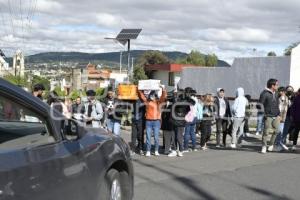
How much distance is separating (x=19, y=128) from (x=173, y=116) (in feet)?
25.1

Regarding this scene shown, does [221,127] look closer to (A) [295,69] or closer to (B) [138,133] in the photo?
(B) [138,133]

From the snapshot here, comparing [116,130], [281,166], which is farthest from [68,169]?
[116,130]

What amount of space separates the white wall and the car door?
104 feet

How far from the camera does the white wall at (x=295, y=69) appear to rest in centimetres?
3462

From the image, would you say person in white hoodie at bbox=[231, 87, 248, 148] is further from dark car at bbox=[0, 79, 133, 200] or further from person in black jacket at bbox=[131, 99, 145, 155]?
dark car at bbox=[0, 79, 133, 200]

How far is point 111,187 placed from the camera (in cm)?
536

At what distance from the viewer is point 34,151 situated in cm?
405

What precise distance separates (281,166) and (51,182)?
7.49 meters

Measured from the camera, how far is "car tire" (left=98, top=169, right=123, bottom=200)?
5.12 m

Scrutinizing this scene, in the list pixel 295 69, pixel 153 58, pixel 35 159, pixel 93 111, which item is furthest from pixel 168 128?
pixel 153 58

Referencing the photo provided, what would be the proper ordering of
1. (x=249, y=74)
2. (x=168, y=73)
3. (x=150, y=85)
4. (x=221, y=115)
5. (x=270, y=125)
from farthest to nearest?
(x=168, y=73) < (x=249, y=74) < (x=221, y=115) < (x=270, y=125) < (x=150, y=85)

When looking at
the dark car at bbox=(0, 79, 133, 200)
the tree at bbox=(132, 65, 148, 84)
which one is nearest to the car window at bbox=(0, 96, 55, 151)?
the dark car at bbox=(0, 79, 133, 200)

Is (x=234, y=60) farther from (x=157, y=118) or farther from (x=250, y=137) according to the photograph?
(x=157, y=118)

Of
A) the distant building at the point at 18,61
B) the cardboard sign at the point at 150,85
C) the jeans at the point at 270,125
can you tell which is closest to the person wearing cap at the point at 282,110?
the jeans at the point at 270,125
